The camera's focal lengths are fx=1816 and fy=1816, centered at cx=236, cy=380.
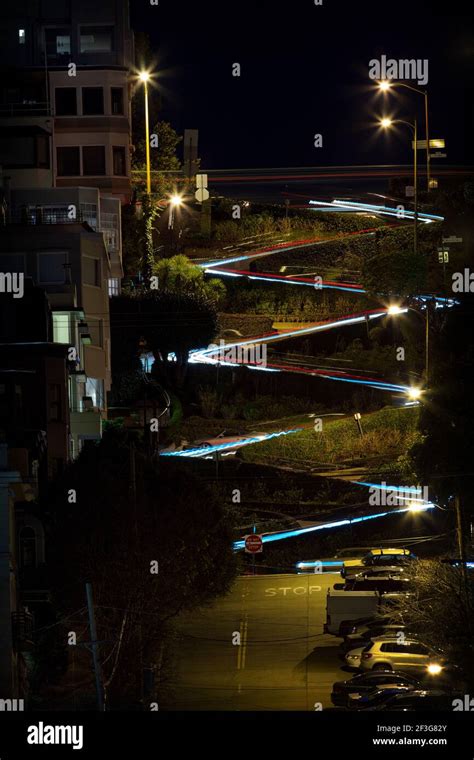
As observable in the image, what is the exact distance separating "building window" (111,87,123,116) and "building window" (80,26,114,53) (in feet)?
9.71

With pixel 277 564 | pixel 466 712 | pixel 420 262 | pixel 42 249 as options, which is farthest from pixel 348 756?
pixel 420 262

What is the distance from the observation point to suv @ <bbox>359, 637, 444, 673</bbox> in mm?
Answer: 42406

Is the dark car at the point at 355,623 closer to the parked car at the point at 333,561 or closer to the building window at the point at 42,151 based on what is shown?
the parked car at the point at 333,561

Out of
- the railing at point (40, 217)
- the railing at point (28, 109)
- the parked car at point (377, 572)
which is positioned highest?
the railing at point (28, 109)

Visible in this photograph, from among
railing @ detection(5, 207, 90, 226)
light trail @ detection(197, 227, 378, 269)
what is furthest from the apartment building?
light trail @ detection(197, 227, 378, 269)

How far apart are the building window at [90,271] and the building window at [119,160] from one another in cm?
1350

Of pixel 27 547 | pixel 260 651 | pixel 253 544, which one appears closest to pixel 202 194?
pixel 253 544

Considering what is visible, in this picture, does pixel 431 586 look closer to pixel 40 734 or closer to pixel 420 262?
pixel 40 734

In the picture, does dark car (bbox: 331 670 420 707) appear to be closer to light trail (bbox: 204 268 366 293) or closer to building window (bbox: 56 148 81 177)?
building window (bbox: 56 148 81 177)

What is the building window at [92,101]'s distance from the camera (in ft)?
240

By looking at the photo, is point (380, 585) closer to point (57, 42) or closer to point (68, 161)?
point (68, 161)

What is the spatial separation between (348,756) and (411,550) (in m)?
19.6

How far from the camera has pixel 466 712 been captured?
3816 cm

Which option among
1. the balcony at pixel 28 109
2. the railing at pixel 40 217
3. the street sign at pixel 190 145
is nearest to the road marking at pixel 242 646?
the railing at pixel 40 217
